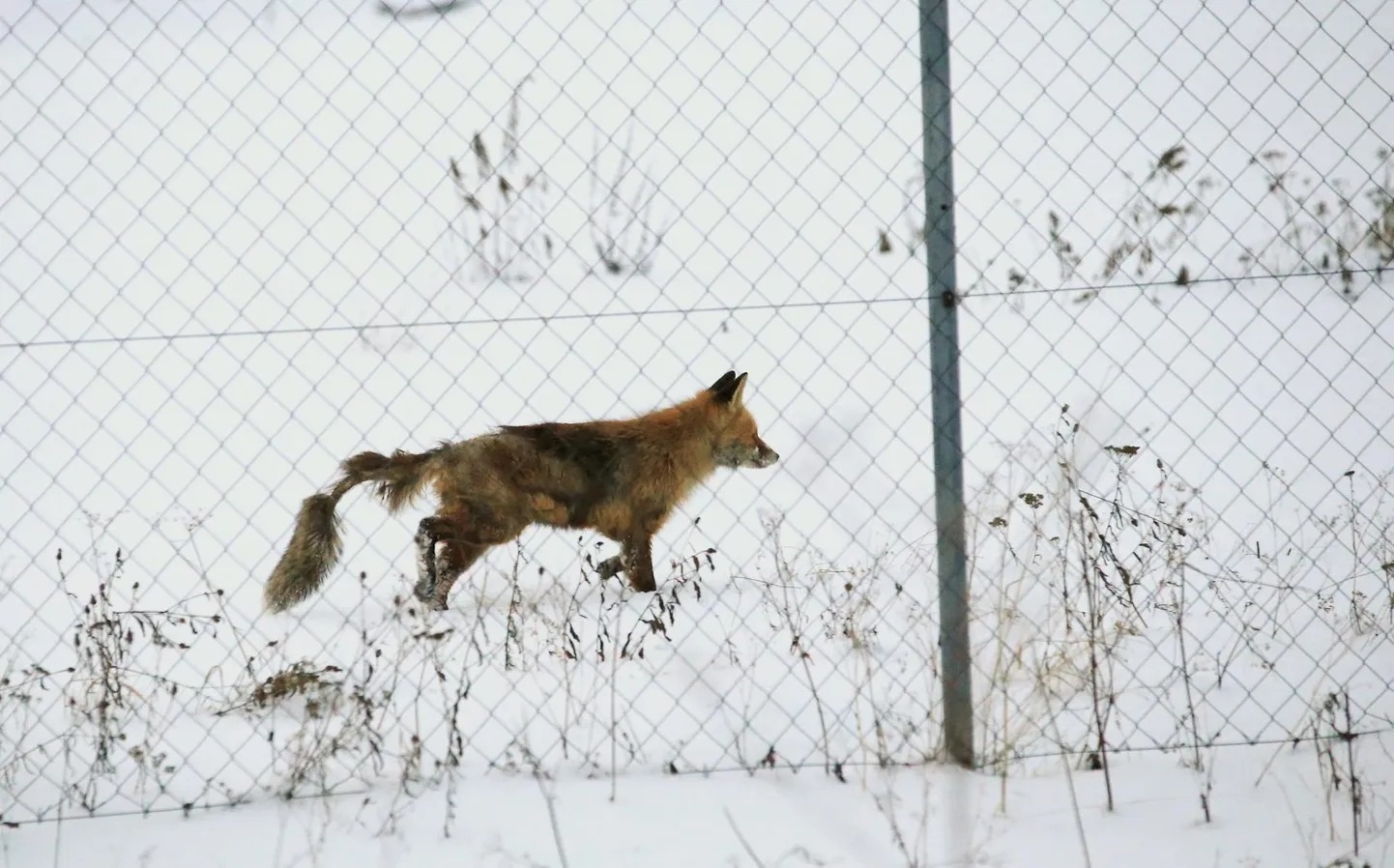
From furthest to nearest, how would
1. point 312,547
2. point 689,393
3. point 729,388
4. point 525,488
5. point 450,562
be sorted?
point 689,393 < point 729,388 < point 450,562 < point 525,488 < point 312,547

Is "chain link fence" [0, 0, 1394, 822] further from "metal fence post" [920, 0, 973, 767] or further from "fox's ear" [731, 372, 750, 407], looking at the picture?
"fox's ear" [731, 372, 750, 407]

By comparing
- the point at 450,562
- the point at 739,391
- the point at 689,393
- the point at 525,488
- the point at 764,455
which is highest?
the point at 689,393

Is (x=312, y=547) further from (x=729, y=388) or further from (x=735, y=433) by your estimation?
(x=735, y=433)

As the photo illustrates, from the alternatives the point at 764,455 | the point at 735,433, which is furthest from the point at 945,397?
the point at 764,455

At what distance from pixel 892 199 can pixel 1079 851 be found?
9406mm

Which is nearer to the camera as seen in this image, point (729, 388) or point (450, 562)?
point (450, 562)

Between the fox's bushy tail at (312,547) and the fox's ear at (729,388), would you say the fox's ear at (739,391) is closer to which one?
the fox's ear at (729,388)

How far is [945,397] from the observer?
3723mm

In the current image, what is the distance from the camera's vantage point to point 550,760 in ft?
12.8

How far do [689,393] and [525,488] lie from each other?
3700 millimetres

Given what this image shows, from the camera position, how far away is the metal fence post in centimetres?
361

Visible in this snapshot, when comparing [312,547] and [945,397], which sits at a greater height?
[945,397]

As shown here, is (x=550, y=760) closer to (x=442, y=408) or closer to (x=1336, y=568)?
(x=1336, y=568)

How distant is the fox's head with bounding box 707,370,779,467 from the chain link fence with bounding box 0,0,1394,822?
49 centimetres
